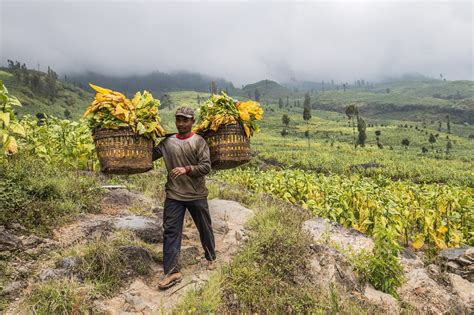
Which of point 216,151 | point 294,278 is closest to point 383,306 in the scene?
point 294,278

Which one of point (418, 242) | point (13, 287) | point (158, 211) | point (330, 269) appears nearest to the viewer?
point (13, 287)

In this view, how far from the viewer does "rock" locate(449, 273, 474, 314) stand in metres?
5.61

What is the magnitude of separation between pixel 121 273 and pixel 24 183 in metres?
2.57

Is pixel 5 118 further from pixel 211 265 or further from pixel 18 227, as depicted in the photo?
pixel 211 265

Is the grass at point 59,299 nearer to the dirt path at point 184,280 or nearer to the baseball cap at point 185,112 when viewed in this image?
the dirt path at point 184,280

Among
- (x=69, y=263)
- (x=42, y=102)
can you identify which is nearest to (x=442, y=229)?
(x=69, y=263)

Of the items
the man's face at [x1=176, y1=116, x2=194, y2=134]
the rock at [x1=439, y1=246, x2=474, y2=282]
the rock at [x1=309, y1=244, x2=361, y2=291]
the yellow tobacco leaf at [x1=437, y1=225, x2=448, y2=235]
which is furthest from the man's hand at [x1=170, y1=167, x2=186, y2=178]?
the yellow tobacco leaf at [x1=437, y1=225, x2=448, y2=235]

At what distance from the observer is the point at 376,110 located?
184625 mm

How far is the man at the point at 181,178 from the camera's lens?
4371 mm

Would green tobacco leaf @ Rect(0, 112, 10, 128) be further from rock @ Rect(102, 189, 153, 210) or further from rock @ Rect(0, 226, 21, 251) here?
rock @ Rect(102, 189, 153, 210)

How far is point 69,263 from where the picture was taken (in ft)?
13.3

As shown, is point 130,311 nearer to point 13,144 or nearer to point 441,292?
point 13,144

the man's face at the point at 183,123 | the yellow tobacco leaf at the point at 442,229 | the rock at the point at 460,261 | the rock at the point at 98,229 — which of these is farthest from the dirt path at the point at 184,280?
the yellow tobacco leaf at the point at 442,229

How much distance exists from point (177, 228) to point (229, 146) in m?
1.30
